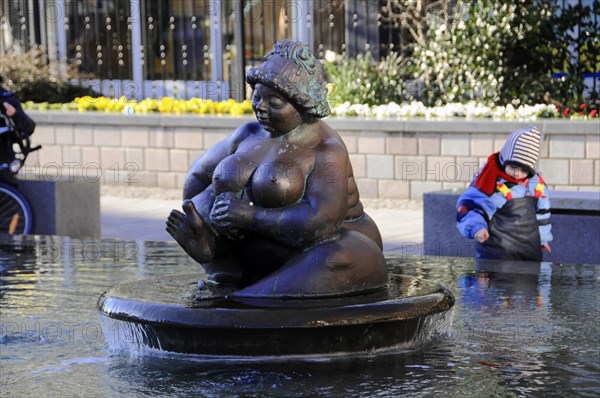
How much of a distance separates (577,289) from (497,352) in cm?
140

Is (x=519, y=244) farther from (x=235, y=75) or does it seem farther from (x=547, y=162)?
(x=235, y=75)

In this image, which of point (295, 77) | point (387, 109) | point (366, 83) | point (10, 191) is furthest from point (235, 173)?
point (366, 83)

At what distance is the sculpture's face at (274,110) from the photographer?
4.54 m

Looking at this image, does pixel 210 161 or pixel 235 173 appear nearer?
pixel 235 173

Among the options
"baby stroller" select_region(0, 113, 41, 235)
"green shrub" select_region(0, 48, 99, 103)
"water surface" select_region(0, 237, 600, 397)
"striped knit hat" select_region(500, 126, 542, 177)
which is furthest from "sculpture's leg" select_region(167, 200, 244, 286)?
"green shrub" select_region(0, 48, 99, 103)

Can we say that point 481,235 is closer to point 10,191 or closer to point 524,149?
point 524,149

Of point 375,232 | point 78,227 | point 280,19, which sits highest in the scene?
point 280,19

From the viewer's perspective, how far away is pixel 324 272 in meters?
4.49

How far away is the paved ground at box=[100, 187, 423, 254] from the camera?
1034cm

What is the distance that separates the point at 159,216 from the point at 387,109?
107 inches

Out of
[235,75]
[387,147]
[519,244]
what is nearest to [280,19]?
[235,75]

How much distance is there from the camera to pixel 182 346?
4.48 m

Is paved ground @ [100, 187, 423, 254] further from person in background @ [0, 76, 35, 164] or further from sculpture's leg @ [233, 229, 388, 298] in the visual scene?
sculpture's leg @ [233, 229, 388, 298]

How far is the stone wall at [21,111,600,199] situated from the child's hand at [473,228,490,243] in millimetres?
4469
